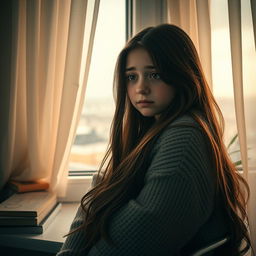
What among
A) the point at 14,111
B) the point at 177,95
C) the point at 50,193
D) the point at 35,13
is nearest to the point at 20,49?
the point at 35,13

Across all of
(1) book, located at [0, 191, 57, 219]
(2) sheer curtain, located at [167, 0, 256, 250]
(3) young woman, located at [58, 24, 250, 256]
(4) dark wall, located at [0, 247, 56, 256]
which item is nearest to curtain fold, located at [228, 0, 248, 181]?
(2) sheer curtain, located at [167, 0, 256, 250]

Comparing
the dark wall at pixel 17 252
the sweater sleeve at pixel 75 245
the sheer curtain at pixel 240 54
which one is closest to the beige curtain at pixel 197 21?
the sheer curtain at pixel 240 54

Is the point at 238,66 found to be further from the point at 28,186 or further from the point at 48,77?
the point at 28,186

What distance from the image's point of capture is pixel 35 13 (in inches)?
47.7

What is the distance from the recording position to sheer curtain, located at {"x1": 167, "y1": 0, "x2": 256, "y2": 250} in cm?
119

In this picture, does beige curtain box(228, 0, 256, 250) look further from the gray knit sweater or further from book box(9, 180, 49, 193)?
book box(9, 180, 49, 193)

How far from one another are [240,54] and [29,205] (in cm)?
105

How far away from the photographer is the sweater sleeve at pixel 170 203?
0.68 meters

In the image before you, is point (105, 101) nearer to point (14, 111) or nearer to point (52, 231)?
point (14, 111)

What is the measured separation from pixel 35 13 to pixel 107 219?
0.92 meters

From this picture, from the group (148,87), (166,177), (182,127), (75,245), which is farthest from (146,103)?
(75,245)

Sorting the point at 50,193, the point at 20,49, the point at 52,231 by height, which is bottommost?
the point at 52,231

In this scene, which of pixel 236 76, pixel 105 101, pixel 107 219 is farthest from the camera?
pixel 105 101

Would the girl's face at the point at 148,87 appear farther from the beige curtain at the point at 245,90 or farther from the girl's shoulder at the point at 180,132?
the beige curtain at the point at 245,90
